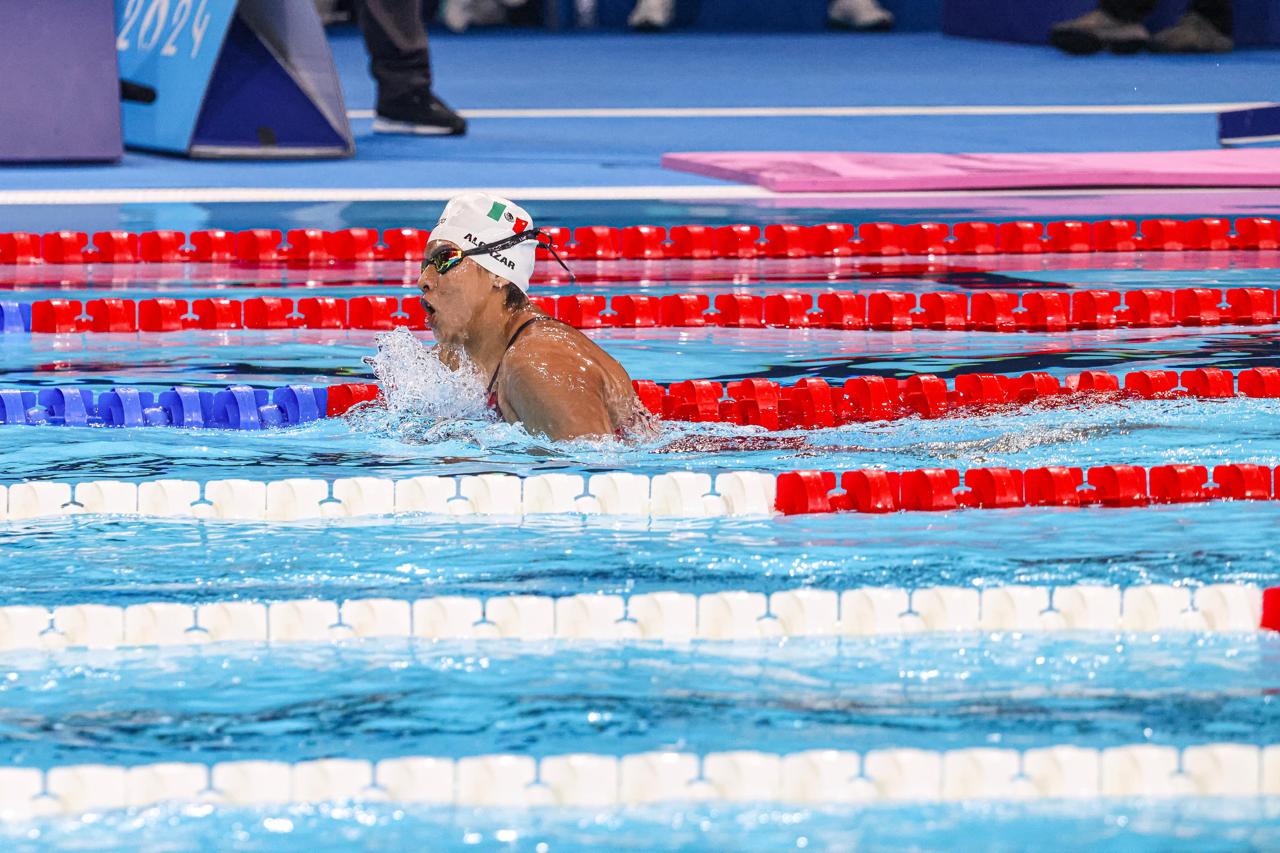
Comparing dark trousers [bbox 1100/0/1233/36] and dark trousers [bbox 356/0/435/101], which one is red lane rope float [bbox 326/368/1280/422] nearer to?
dark trousers [bbox 356/0/435/101]

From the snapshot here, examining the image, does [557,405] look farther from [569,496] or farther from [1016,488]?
[1016,488]

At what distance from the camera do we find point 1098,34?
1447cm

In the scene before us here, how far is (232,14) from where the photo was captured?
9.19 metres

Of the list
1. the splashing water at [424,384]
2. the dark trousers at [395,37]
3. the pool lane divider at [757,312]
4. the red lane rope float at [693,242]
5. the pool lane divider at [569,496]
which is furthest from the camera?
the dark trousers at [395,37]

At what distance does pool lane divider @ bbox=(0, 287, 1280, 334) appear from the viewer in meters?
6.22

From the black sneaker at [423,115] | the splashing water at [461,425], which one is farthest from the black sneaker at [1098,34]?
the splashing water at [461,425]

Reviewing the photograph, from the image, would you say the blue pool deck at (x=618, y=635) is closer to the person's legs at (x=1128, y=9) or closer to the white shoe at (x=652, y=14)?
the person's legs at (x=1128, y=9)

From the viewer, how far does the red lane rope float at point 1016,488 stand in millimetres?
3916

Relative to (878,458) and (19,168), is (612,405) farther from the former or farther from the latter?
(19,168)

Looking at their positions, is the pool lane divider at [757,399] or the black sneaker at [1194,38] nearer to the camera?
the pool lane divider at [757,399]

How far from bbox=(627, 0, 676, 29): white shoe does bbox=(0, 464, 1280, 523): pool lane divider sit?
1357 centimetres

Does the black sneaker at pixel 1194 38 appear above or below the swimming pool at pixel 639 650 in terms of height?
above

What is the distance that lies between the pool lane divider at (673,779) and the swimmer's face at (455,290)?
1812 millimetres

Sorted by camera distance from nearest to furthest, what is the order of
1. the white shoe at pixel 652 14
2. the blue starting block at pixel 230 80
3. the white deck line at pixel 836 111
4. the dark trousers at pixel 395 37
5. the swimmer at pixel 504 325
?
the swimmer at pixel 504 325
the blue starting block at pixel 230 80
the dark trousers at pixel 395 37
the white deck line at pixel 836 111
the white shoe at pixel 652 14
